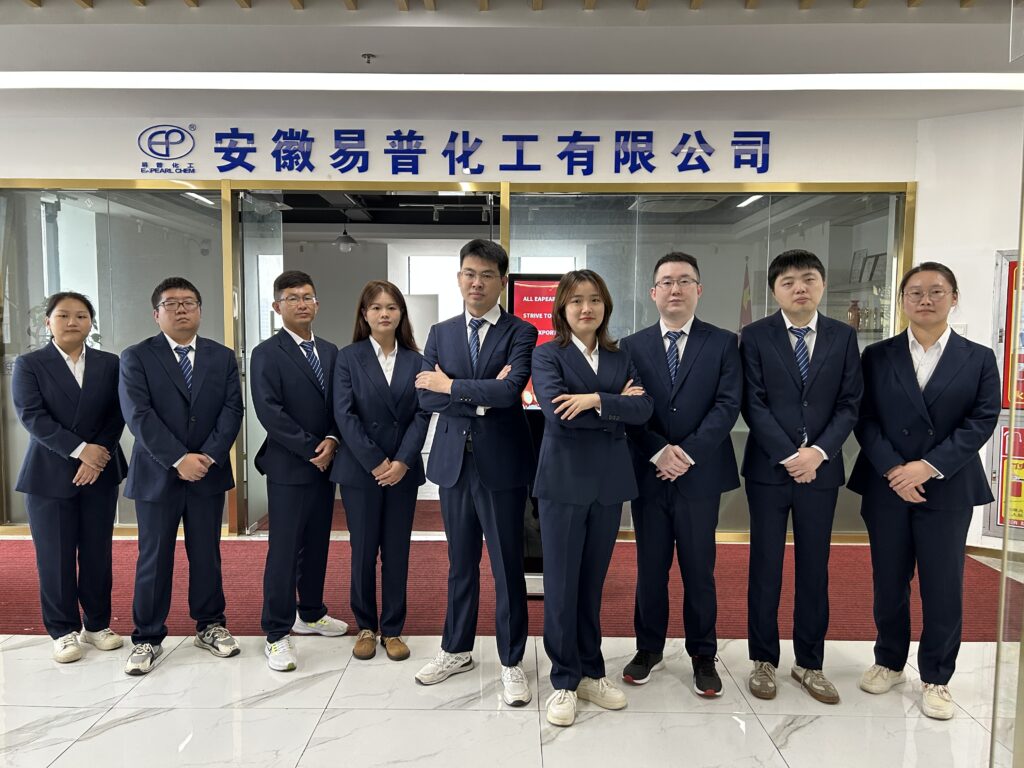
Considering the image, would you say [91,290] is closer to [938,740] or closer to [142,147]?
[142,147]

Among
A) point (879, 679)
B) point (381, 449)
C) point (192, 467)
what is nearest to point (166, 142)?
point (192, 467)

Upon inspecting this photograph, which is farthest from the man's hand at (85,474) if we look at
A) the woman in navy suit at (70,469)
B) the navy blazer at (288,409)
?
the navy blazer at (288,409)

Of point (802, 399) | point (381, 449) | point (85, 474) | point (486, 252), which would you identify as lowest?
point (85, 474)

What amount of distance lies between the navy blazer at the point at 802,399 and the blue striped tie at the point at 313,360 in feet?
6.41

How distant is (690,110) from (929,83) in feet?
4.62

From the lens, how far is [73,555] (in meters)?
3.12

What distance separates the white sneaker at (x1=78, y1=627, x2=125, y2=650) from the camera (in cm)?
317

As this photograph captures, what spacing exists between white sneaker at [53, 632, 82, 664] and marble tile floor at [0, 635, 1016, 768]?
5cm

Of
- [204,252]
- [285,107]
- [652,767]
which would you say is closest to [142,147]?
[204,252]

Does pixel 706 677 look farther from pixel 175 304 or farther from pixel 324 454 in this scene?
pixel 175 304

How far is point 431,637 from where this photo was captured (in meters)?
3.35

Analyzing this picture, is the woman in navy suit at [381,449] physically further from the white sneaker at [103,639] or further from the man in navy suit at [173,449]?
the white sneaker at [103,639]

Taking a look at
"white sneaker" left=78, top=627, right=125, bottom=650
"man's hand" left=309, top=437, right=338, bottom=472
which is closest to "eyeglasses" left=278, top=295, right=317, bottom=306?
"man's hand" left=309, top=437, right=338, bottom=472

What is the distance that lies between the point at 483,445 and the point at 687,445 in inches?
32.5
